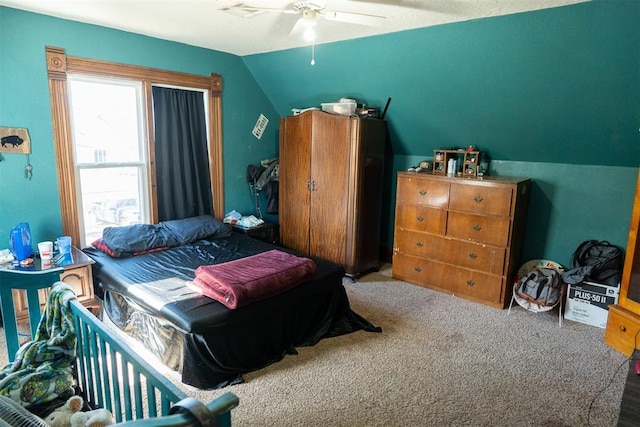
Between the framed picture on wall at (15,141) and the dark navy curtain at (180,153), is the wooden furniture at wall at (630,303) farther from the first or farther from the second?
the framed picture on wall at (15,141)

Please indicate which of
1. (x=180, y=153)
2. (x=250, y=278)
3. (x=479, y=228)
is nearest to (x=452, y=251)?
(x=479, y=228)

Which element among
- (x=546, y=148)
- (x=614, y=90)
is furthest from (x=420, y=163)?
(x=614, y=90)

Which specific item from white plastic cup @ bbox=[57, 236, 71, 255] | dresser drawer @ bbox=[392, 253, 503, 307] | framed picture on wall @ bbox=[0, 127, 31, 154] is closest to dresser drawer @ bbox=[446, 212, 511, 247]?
dresser drawer @ bbox=[392, 253, 503, 307]

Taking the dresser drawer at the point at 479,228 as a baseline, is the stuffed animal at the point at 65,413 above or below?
below

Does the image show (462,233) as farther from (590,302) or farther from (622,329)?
(622,329)

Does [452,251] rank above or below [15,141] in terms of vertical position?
below

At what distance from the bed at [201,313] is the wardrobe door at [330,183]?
787 millimetres

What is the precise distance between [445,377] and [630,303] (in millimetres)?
1427

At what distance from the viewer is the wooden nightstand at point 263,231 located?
429 centimetres

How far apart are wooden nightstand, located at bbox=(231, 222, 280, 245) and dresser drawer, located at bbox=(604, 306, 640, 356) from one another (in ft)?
10.4

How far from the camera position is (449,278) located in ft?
11.9

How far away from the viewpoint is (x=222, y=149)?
4332mm

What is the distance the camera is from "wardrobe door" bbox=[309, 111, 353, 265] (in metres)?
3.78

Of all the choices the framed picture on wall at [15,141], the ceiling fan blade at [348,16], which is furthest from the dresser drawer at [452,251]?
the framed picture on wall at [15,141]
